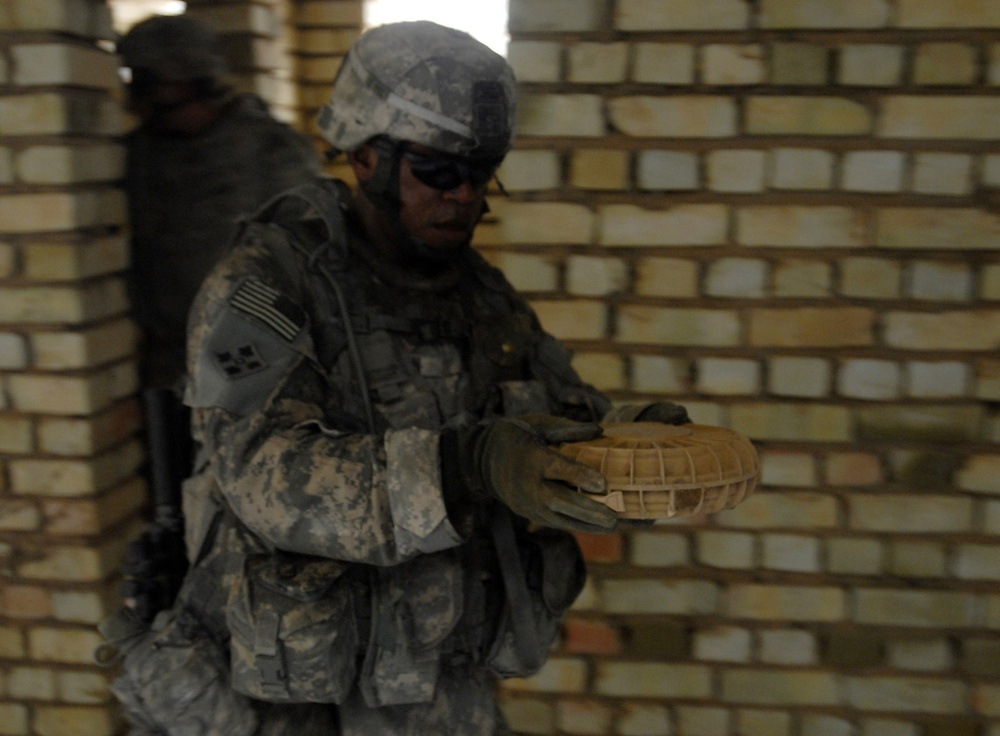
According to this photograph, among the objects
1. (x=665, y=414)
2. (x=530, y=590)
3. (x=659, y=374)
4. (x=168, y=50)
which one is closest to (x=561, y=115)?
(x=659, y=374)

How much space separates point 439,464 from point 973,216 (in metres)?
1.52

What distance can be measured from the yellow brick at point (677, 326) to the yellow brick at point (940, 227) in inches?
16.5

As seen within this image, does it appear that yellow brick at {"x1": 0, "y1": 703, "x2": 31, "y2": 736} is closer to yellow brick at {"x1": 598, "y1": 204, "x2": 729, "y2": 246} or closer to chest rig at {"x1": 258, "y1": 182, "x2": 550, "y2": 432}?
chest rig at {"x1": 258, "y1": 182, "x2": 550, "y2": 432}

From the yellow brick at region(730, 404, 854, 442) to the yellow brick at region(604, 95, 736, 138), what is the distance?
686 mm

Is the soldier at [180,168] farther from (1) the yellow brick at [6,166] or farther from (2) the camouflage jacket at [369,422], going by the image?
(2) the camouflage jacket at [369,422]

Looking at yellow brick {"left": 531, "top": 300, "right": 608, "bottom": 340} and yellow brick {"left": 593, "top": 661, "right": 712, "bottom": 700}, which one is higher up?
yellow brick {"left": 531, "top": 300, "right": 608, "bottom": 340}

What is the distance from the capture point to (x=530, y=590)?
77.4 inches

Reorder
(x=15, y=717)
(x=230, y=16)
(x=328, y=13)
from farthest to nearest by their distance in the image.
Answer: (x=328, y=13), (x=230, y=16), (x=15, y=717)

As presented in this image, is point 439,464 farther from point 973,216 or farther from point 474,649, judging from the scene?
point 973,216

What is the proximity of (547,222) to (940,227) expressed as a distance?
3.08 feet

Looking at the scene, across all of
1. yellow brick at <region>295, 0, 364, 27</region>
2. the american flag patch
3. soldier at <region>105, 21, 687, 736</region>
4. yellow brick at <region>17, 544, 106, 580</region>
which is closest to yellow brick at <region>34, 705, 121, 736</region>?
yellow brick at <region>17, 544, 106, 580</region>

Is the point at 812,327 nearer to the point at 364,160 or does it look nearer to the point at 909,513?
the point at 909,513

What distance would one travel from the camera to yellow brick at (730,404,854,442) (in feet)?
7.80

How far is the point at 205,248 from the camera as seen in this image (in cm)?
280
